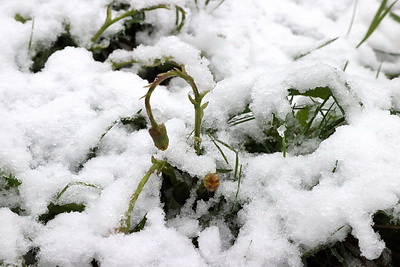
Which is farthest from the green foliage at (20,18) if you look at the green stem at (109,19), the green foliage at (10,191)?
the green foliage at (10,191)

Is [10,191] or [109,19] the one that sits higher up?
[109,19]

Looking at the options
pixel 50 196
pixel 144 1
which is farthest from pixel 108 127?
pixel 144 1

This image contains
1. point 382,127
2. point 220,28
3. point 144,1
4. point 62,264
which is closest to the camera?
point 62,264

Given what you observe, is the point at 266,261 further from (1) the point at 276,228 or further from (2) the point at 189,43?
(2) the point at 189,43

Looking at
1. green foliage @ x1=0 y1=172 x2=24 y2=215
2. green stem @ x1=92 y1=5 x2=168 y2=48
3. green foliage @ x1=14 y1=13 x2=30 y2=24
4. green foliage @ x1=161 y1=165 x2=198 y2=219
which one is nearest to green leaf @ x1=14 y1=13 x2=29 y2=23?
green foliage @ x1=14 y1=13 x2=30 y2=24

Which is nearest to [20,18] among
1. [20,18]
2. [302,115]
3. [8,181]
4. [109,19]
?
[20,18]

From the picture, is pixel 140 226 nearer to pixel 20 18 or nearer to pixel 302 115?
pixel 302 115
